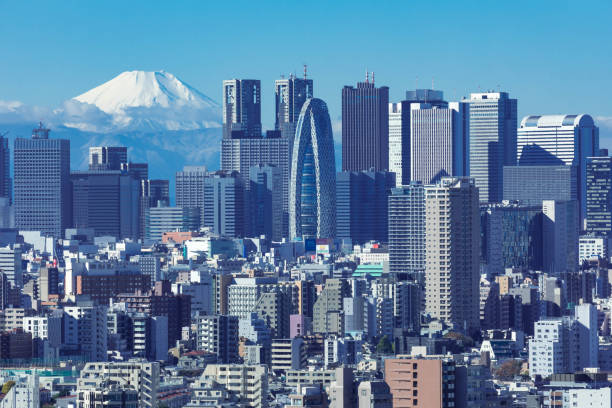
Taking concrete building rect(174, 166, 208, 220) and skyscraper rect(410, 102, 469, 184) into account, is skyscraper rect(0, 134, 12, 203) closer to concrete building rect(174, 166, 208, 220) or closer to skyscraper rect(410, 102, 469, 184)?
concrete building rect(174, 166, 208, 220)

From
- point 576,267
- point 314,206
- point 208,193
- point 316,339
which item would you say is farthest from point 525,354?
point 208,193

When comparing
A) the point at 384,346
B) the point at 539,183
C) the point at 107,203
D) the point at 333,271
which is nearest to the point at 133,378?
the point at 384,346

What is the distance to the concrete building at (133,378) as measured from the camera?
57094 millimetres

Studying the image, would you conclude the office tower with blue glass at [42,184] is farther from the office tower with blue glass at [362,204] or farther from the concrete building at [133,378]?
the concrete building at [133,378]

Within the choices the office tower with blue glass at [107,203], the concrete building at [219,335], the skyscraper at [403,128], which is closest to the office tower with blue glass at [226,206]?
the office tower with blue glass at [107,203]

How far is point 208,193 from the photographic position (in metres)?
187

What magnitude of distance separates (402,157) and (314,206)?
695 inches

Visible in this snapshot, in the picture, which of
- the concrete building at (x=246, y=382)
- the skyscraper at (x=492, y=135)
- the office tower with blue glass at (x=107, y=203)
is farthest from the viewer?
the office tower with blue glass at (x=107, y=203)

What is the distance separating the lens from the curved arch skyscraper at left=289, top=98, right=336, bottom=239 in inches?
6801

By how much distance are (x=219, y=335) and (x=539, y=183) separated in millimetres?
92638

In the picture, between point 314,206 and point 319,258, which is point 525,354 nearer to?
point 319,258

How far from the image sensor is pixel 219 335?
84.6 m

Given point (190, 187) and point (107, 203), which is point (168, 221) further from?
point (190, 187)

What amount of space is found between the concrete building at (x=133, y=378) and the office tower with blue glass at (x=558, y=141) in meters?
122
